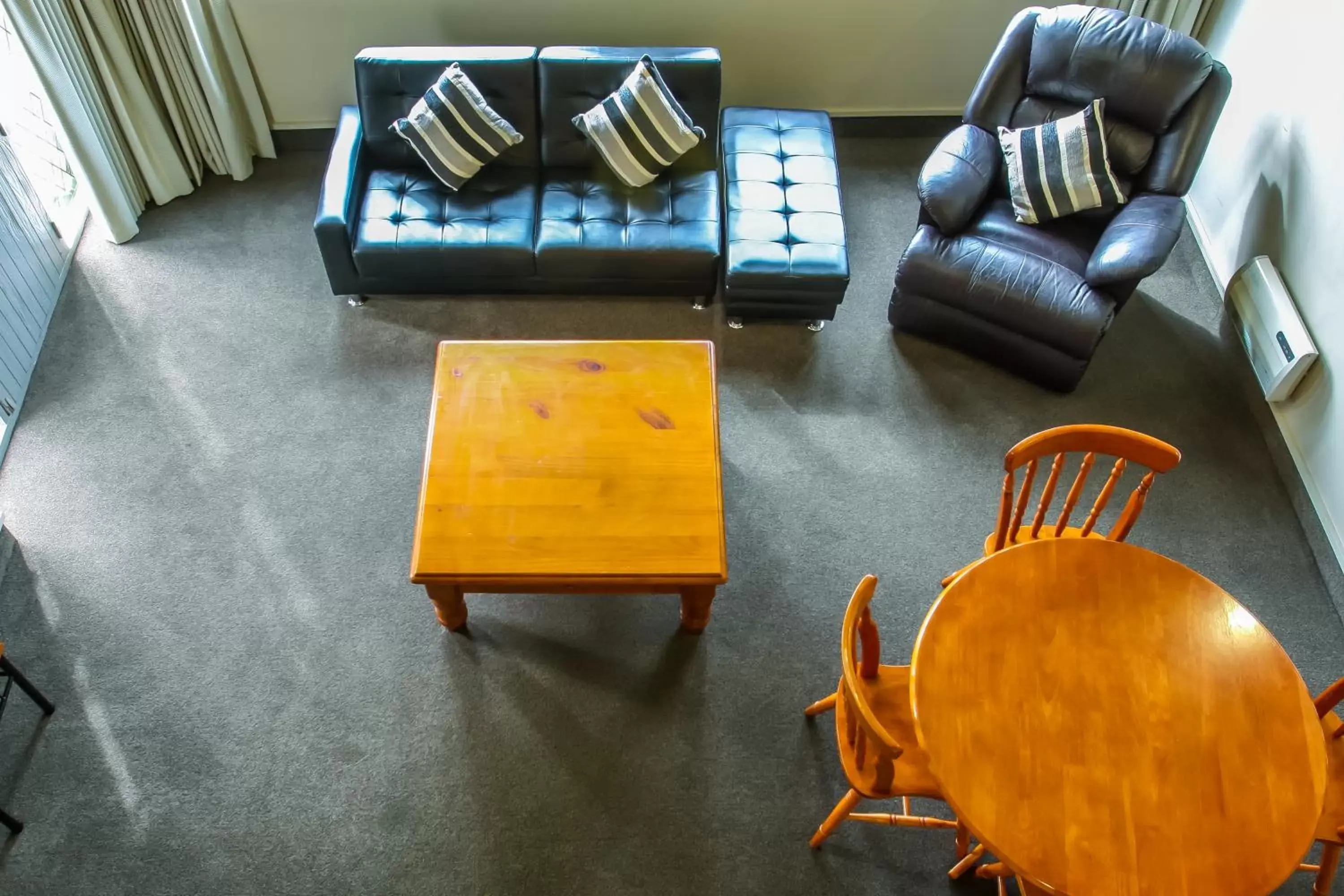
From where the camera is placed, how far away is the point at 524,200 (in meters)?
3.97

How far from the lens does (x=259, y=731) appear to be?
9.77ft

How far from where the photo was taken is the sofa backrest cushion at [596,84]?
387 cm

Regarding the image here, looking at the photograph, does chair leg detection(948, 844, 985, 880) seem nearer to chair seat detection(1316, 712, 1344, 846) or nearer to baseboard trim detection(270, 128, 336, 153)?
chair seat detection(1316, 712, 1344, 846)

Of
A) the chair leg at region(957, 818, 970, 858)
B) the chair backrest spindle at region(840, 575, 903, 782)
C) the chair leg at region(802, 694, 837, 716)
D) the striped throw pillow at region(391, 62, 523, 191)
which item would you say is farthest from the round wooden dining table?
the striped throw pillow at region(391, 62, 523, 191)

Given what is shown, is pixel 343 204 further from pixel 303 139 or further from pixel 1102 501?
pixel 1102 501

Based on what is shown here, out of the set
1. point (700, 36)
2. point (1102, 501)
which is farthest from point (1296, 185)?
point (700, 36)

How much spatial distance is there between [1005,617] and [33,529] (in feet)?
10.5

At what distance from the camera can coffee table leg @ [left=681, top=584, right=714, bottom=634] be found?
292 cm

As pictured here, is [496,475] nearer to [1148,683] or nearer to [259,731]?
[259,731]

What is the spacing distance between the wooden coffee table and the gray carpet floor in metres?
0.31

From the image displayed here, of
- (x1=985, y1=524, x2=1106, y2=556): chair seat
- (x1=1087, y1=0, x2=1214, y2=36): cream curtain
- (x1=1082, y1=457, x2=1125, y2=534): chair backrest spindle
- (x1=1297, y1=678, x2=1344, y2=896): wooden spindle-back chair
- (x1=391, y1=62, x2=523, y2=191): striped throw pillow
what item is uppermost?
(x1=1087, y1=0, x2=1214, y2=36): cream curtain

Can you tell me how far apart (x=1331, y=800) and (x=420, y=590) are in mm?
2629

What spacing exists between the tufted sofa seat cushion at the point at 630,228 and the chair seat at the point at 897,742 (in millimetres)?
1916

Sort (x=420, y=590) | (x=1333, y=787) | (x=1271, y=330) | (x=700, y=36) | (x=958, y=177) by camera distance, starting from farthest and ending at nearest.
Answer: (x=700, y=36)
(x=958, y=177)
(x=1271, y=330)
(x=420, y=590)
(x=1333, y=787)
